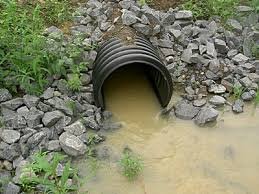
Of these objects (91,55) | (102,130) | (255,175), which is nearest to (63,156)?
(102,130)

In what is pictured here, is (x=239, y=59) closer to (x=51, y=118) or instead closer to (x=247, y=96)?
(x=247, y=96)

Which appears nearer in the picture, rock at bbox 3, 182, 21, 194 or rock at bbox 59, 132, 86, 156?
rock at bbox 3, 182, 21, 194

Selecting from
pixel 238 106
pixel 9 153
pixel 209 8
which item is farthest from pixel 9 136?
pixel 209 8

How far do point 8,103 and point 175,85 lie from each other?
75.2 inches

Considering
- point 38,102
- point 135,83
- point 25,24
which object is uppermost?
point 25,24

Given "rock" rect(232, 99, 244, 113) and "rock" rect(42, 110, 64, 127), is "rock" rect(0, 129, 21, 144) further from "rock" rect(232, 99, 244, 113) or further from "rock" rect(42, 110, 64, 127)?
"rock" rect(232, 99, 244, 113)

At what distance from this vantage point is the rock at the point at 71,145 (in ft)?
14.7

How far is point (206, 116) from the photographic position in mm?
5039

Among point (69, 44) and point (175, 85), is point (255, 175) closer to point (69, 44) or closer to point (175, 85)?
point (175, 85)

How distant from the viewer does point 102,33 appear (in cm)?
550

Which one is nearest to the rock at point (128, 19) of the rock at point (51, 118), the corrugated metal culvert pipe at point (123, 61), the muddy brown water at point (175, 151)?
the corrugated metal culvert pipe at point (123, 61)

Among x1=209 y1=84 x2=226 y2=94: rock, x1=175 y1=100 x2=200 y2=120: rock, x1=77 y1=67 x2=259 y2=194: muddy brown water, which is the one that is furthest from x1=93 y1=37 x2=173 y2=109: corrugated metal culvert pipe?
x1=209 y1=84 x2=226 y2=94: rock

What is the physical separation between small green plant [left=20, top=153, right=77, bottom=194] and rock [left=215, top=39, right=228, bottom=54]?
2508 millimetres

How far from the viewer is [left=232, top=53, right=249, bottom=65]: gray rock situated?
222 inches
